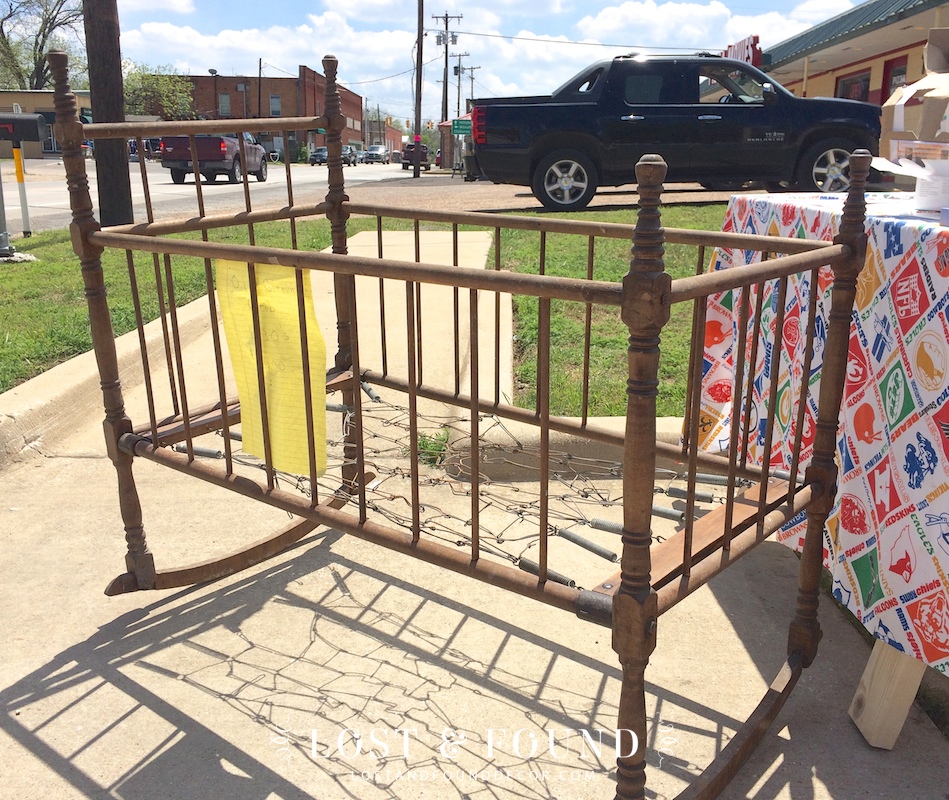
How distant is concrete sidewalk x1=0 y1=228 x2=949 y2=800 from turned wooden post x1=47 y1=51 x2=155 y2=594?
189 mm

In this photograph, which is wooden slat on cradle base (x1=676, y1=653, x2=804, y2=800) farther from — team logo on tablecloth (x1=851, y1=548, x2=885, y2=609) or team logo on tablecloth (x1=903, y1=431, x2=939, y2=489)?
team logo on tablecloth (x1=903, y1=431, x2=939, y2=489)

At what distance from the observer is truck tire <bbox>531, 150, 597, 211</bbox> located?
37.4 ft

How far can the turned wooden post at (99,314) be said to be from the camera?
98.2 inches

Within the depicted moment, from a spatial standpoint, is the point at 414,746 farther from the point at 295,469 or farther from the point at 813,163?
the point at 813,163

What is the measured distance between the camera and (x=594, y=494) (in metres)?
3.58

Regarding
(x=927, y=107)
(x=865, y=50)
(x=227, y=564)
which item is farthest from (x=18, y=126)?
(x=865, y=50)

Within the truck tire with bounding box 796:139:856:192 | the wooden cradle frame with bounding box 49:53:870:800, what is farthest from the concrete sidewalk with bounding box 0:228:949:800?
the truck tire with bounding box 796:139:856:192

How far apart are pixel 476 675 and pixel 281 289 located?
123cm

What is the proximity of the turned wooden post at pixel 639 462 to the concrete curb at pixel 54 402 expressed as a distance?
10.7 feet

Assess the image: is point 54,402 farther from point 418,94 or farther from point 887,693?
point 418,94

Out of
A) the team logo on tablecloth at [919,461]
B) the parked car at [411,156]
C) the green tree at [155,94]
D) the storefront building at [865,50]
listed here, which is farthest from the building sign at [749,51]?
the green tree at [155,94]

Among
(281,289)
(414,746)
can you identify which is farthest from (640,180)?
(414,746)

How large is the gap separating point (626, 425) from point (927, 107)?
4.90ft

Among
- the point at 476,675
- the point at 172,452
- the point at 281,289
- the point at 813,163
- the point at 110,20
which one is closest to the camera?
the point at 281,289
